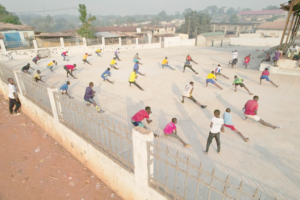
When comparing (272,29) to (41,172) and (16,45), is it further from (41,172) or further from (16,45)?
(41,172)

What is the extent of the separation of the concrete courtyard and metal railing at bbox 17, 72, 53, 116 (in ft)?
7.07

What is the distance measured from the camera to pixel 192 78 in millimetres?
11312

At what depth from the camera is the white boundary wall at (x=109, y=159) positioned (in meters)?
3.04

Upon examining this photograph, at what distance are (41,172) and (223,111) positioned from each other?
6.46 meters

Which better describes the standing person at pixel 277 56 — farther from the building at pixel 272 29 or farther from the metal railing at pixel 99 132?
the building at pixel 272 29

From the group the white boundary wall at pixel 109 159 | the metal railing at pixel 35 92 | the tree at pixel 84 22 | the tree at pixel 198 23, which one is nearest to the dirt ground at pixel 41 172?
the white boundary wall at pixel 109 159

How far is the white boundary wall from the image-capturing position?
304cm

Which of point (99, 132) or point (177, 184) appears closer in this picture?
point (177, 184)

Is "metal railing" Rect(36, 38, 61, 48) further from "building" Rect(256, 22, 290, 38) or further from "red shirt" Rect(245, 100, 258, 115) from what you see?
"building" Rect(256, 22, 290, 38)

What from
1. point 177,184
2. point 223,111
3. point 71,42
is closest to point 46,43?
point 71,42

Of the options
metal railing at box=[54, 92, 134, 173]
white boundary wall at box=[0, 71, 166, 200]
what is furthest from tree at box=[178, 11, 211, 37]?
metal railing at box=[54, 92, 134, 173]

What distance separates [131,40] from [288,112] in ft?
73.6

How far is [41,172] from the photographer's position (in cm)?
488

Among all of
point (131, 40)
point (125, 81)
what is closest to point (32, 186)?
point (125, 81)
